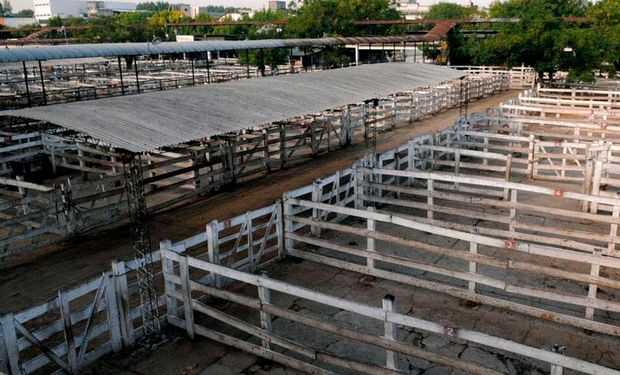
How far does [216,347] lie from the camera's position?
783cm

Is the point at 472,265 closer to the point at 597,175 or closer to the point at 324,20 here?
the point at 597,175

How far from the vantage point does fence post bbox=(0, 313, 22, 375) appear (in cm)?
647

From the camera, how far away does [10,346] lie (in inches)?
258

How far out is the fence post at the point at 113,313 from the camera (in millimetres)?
7598

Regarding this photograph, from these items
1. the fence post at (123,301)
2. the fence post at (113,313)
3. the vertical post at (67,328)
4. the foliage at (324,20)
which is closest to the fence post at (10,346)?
the vertical post at (67,328)

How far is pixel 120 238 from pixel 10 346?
5.93m

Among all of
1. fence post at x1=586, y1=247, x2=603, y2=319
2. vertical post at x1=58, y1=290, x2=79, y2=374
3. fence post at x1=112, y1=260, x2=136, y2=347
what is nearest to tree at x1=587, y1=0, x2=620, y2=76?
fence post at x1=586, y1=247, x2=603, y2=319

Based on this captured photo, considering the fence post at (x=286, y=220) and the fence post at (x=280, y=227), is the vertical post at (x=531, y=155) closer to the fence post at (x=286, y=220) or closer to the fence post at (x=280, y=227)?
the fence post at (x=286, y=220)

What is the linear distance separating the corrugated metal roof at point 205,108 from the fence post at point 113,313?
3789mm

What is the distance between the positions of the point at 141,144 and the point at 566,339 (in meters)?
7.97

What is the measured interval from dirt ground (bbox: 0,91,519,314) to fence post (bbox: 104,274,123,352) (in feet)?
8.12

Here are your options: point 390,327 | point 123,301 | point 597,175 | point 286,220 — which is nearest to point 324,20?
point 597,175

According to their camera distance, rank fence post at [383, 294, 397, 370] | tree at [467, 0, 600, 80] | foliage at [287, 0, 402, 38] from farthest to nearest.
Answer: foliage at [287, 0, 402, 38] < tree at [467, 0, 600, 80] < fence post at [383, 294, 397, 370]

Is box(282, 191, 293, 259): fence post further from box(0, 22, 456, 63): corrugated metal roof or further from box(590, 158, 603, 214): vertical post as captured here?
box(0, 22, 456, 63): corrugated metal roof
